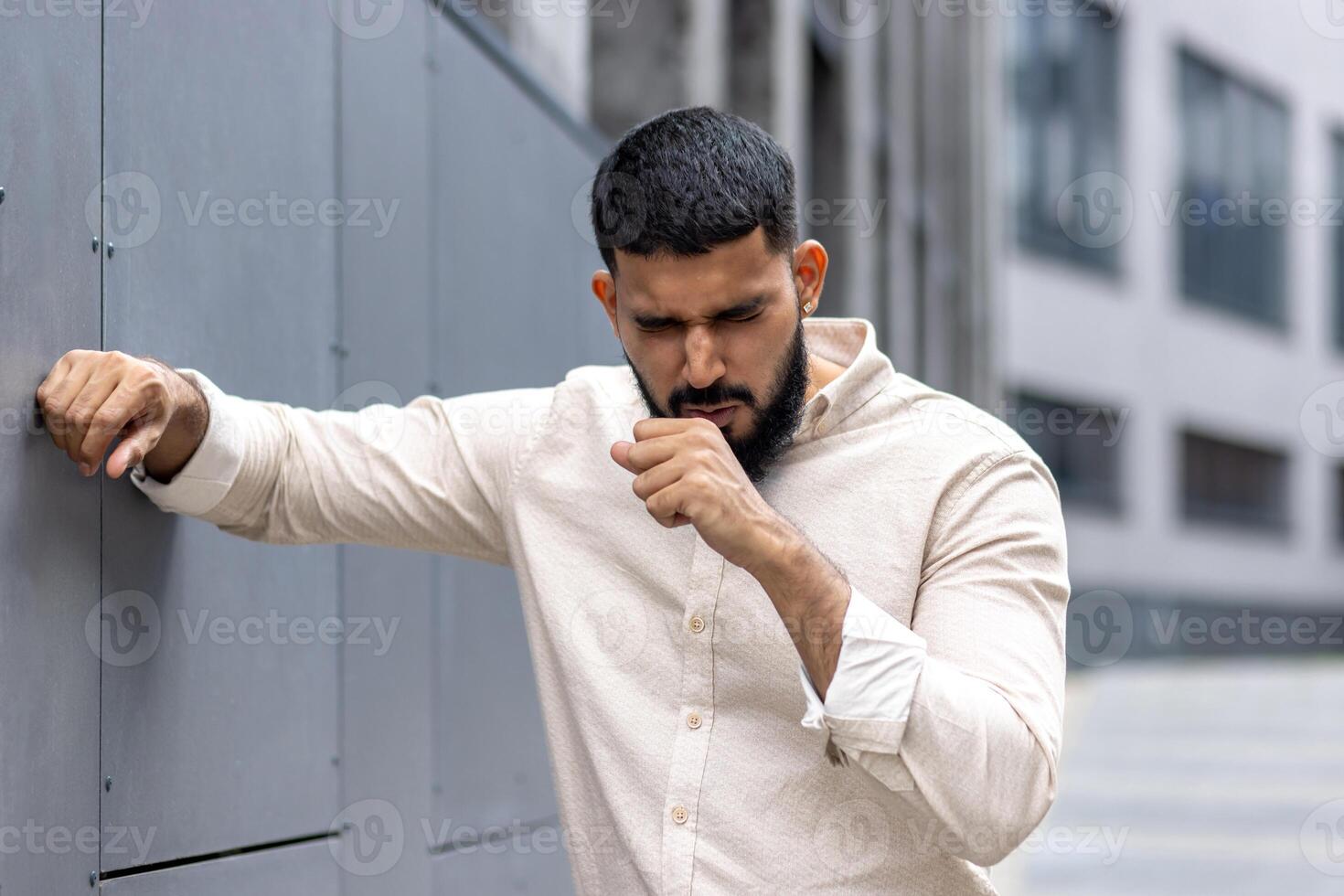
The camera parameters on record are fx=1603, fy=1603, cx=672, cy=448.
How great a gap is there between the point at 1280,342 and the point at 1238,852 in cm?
2491

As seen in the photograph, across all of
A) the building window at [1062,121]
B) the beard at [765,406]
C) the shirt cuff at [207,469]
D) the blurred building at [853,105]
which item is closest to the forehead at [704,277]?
the beard at [765,406]

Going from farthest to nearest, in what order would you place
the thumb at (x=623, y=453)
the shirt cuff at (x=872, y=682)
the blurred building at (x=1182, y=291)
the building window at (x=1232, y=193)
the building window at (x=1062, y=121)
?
the building window at (x=1232, y=193)
the blurred building at (x=1182, y=291)
the building window at (x=1062, y=121)
the thumb at (x=623, y=453)
the shirt cuff at (x=872, y=682)

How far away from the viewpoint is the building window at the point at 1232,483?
30391mm

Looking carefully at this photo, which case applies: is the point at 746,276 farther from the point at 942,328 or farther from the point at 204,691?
the point at 942,328

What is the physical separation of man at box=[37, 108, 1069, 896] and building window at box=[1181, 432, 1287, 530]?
28800 mm

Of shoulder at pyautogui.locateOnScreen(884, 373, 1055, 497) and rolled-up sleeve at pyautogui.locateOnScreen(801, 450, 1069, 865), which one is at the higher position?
shoulder at pyautogui.locateOnScreen(884, 373, 1055, 497)

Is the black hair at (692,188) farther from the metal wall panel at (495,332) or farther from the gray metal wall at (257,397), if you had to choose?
the metal wall panel at (495,332)

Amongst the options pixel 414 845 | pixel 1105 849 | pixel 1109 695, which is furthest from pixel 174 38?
pixel 1109 695

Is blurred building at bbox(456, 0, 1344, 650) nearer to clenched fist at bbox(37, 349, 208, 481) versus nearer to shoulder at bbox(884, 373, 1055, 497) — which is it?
shoulder at bbox(884, 373, 1055, 497)

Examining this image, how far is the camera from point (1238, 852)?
363 inches

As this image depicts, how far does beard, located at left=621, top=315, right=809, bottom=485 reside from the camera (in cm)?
245

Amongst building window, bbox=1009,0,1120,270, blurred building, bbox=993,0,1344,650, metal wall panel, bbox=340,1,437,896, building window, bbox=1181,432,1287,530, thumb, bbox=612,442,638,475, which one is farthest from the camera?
building window, bbox=1181,432,1287,530

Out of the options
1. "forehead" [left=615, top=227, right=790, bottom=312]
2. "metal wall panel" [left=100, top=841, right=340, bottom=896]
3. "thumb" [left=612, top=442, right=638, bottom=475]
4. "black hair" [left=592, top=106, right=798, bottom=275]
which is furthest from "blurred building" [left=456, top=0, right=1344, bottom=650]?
"thumb" [left=612, top=442, right=638, bottom=475]

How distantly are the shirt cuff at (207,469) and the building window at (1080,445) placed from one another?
24.1m
